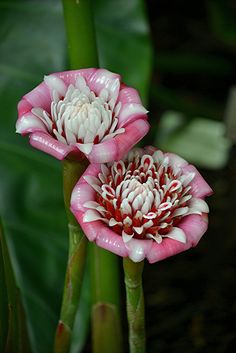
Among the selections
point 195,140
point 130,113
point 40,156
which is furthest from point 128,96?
point 195,140

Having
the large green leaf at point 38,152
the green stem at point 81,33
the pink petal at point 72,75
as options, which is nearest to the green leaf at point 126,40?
the large green leaf at point 38,152

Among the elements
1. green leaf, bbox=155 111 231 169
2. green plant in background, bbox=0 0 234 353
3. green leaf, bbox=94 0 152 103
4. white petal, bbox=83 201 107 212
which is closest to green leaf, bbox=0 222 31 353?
green plant in background, bbox=0 0 234 353

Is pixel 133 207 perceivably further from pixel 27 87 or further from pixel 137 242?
pixel 27 87

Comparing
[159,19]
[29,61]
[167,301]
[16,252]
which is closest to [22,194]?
[16,252]

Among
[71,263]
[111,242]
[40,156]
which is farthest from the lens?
[40,156]

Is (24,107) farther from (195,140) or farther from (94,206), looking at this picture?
(195,140)

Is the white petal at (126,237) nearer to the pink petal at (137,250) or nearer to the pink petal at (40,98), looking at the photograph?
the pink petal at (137,250)

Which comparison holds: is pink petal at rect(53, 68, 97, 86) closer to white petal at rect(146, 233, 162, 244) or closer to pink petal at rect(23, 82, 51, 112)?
pink petal at rect(23, 82, 51, 112)
